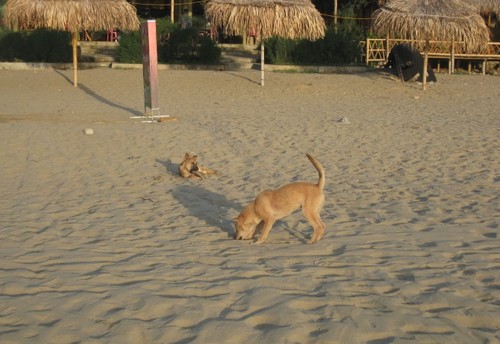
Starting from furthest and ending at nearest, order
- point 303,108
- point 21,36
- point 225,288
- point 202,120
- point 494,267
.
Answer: point 21,36, point 303,108, point 202,120, point 494,267, point 225,288

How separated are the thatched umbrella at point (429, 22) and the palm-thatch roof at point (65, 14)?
25.8ft

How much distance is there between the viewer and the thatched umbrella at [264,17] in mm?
18094

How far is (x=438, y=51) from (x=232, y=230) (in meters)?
21.3

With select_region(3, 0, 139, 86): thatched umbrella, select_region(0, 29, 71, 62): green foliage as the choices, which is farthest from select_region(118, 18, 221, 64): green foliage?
select_region(3, 0, 139, 86): thatched umbrella

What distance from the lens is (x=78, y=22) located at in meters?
18.1

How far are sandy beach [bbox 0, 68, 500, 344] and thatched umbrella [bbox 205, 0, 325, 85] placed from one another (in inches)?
170

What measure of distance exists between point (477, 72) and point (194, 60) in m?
11.4

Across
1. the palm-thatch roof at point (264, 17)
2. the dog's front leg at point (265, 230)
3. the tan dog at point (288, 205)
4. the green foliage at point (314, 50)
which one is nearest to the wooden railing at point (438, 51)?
the green foliage at point (314, 50)

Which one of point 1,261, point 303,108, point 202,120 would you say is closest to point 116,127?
point 202,120

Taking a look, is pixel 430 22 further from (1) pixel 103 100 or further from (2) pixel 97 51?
(2) pixel 97 51

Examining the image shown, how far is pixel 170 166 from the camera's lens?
9555mm

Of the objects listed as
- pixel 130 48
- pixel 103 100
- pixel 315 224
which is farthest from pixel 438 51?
pixel 315 224

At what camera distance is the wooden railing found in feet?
79.9

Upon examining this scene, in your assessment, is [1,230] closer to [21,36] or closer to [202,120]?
[202,120]
